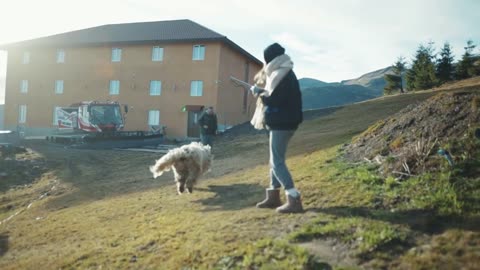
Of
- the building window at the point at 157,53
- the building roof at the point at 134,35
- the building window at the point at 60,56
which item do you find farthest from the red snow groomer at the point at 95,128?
the building window at the point at 60,56

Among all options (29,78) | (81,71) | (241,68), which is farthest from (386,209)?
(29,78)

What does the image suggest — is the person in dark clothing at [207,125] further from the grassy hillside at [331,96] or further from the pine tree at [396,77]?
the grassy hillside at [331,96]

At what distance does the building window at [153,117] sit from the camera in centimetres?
3275

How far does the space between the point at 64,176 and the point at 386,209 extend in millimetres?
12240

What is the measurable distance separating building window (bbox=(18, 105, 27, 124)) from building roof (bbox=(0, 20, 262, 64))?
20.4ft

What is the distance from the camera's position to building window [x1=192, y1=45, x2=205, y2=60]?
3119 cm

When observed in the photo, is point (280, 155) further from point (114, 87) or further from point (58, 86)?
point (58, 86)

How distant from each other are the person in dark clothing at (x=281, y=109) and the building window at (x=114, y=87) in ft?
103

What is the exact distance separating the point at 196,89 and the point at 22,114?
65.6ft

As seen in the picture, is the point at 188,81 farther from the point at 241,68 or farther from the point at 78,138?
the point at 78,138

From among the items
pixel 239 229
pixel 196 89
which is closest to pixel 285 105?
pixel 239 229

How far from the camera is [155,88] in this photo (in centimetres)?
3300

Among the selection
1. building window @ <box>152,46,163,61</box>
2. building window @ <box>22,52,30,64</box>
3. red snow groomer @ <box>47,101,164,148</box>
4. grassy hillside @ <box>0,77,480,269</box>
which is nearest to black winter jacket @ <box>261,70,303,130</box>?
grassy hillside @ <box>0,77,480,269</box>

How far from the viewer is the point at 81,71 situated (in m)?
35.9
